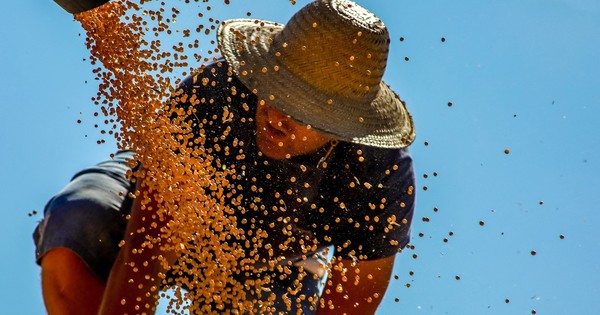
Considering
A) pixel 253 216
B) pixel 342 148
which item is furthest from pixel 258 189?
pixel 342 148

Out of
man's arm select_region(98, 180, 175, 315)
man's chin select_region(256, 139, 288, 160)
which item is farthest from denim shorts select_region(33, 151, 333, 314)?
man's chin select_region(256, 139, 288, 160)

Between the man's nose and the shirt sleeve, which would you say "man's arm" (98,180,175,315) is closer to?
the man's nose

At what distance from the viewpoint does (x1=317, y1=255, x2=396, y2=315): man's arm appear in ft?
11.2

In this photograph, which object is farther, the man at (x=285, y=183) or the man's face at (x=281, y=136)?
the man's face at (x=281, y=136)

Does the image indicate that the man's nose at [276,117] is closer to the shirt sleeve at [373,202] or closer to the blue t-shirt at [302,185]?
the blue t-shirt at [302,185]

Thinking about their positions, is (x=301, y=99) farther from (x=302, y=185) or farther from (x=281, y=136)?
(x=302, y=185)

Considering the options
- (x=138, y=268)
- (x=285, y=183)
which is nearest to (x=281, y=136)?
(x=285, y=183)

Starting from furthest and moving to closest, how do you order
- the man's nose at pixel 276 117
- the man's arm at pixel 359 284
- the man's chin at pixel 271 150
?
the man's arm at pixel 359 284, the man's chin at pixel 271 150, the man's nose at pixel 276 117

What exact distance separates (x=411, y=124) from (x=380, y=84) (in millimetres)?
178

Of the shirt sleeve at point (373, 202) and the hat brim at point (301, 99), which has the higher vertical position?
the hat brim at point (301, 99)

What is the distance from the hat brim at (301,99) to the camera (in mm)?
2943

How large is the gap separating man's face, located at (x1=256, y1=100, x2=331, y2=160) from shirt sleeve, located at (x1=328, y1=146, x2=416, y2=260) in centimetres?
16

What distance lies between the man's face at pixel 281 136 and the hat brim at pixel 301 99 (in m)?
0.10

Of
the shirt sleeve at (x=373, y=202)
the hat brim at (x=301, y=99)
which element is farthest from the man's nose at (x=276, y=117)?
the shirt sleeve at (x=373, y=202)
